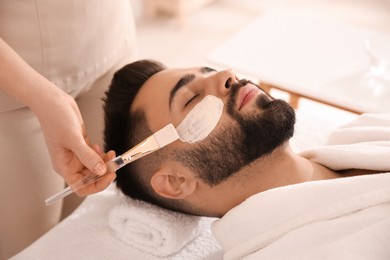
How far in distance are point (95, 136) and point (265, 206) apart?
62 cm

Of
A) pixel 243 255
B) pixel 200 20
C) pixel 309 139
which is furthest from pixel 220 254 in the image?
pixel 200 20

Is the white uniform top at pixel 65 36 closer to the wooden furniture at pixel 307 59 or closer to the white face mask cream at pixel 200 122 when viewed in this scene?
the white face mask cream at pixel 200 122

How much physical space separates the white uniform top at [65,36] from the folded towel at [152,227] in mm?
358

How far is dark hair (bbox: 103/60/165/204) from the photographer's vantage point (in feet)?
4.04

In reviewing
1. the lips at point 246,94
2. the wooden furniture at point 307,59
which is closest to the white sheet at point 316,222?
the lips at point 246,94

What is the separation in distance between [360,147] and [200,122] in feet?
1.37

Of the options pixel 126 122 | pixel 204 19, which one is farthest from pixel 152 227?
pixel 204 19

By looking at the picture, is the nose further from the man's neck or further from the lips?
the man's neck

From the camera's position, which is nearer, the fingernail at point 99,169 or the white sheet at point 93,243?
the fingernail at point 99,169

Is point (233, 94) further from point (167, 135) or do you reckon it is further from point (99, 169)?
point (99, 169)

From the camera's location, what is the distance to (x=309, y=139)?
1548 millimetres

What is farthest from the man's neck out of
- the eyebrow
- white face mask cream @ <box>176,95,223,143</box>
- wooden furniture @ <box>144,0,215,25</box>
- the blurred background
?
wooden furniture @ <box>144,0,215,25</box>

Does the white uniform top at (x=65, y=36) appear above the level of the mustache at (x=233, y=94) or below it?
above

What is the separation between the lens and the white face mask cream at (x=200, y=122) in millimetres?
1120
